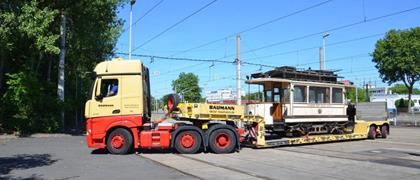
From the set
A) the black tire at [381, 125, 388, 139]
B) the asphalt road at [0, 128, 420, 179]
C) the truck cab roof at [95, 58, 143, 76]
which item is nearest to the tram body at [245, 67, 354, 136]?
the asphalt road at [0, 128, 420, 179]

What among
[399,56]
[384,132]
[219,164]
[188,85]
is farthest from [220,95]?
[219,164]

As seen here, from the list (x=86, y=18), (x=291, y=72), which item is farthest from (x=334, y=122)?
(x=86, y=18)

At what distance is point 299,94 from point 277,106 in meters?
1.22

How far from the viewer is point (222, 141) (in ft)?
60.3

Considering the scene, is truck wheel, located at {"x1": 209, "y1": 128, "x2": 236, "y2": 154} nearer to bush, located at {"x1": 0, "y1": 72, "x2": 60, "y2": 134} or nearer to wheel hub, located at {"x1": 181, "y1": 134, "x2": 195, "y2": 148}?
wheel hub, located at {"x1": 181, "y1": 134, "x2": 195, "y2": 148}

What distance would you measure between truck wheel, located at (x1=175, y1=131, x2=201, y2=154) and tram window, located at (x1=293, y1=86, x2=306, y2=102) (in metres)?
6.00

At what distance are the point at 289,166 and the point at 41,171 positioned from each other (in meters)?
6.88

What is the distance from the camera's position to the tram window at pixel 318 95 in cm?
2272

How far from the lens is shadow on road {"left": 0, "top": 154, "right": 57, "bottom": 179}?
13145mm

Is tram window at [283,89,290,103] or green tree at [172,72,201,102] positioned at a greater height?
green tree at [172,72,201,102]

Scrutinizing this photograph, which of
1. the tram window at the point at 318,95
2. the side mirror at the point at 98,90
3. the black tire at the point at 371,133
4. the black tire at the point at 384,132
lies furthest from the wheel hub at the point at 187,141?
the black tire at the point at 384,132

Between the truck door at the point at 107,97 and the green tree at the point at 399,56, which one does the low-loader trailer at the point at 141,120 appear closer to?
the truck door at the point at 107,97

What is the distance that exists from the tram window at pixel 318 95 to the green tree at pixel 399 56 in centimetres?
3682

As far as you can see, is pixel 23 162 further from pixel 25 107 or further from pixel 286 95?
pixel 25 107
